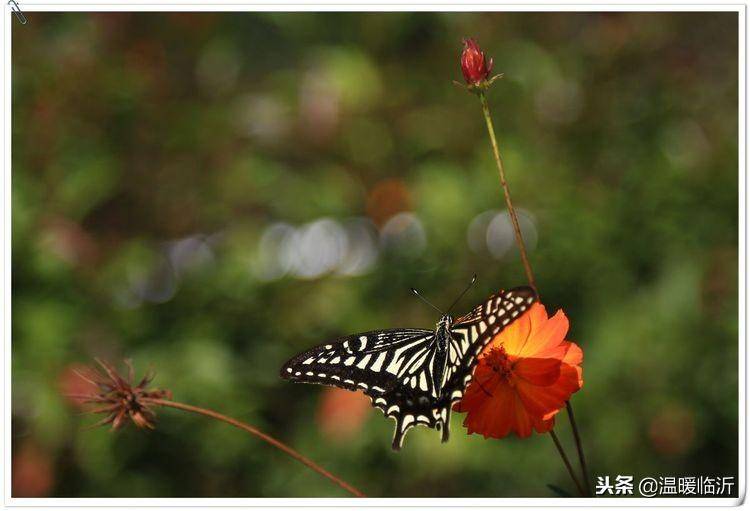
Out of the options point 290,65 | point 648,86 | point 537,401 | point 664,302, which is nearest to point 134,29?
point 290,65

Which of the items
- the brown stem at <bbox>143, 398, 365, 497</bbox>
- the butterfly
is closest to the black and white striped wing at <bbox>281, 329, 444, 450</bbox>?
the butterfly

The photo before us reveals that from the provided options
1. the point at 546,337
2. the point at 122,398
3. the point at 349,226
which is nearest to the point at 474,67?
the point at 546,337

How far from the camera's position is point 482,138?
7.09ft

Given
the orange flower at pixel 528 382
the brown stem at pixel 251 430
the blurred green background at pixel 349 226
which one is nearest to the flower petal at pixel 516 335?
the orange flower at pixel 528 382

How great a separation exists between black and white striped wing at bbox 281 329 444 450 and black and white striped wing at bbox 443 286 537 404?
3cm

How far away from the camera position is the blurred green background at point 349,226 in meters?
1.94

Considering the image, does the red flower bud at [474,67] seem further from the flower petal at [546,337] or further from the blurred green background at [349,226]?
the blurred green background at [349,226]

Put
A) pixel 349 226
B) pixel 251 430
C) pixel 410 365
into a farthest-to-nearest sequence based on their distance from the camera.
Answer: pixel 349 226
pixel 410 365
pixel 251 430

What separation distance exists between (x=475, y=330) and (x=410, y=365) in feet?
0.30

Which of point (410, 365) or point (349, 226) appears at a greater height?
point (349, 226)

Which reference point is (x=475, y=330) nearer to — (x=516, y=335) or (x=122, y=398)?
(x=516, y=335)

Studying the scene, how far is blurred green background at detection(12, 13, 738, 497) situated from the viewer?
6.37 feet

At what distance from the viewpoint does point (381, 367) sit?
661 mm
